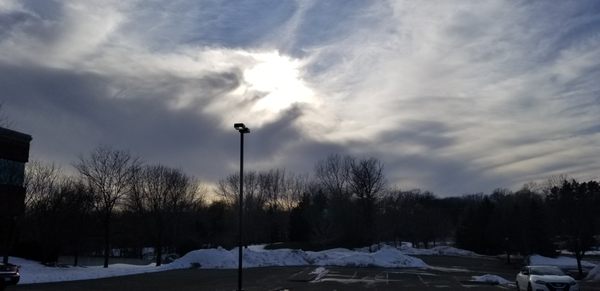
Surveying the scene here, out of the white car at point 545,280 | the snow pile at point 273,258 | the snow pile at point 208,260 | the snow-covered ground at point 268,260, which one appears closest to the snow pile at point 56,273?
the snow-covered ground at point 268,260

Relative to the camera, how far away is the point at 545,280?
74.5 feet

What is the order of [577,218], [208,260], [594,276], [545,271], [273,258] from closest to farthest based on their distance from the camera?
[545,271] < [594,276] < [577,218] < [208,260] < [273,258]

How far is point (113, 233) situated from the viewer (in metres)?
59.5

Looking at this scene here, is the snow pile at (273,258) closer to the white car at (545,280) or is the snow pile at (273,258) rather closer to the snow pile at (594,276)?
the snow pile at (594,276)

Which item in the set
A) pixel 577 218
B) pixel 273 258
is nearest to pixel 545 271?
pixel 577 218

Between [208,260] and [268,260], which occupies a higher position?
[208,260]

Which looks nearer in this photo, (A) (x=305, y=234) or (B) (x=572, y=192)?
(B) (x=572, y=192)

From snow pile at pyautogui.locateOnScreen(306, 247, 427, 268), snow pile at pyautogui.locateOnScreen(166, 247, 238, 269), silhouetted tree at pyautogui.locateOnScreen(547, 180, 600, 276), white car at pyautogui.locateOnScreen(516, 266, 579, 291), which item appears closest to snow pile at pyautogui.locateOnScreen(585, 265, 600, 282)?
silhouetted tree at pyautogui.locateOnScreen(547, 180, 600, 276)

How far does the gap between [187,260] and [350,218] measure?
35262 millimetres

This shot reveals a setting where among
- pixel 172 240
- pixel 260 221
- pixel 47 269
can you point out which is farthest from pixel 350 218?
pixel 47 269

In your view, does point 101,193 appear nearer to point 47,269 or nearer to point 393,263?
point 47,269

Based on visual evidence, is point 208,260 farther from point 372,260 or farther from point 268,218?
point 268,218

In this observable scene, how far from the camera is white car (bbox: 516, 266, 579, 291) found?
2236 centimetres

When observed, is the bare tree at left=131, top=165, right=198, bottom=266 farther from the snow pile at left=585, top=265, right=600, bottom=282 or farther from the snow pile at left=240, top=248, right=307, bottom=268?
the snow pile at left=585, top=265, right=600, bottom=282
